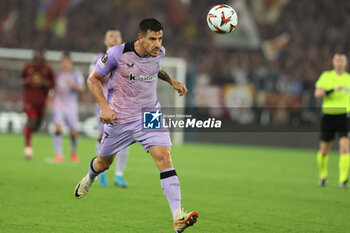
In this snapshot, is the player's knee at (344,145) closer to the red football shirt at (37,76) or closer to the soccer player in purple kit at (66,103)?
the soccer player in purple kit at (66,103)

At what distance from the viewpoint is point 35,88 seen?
13.6 m

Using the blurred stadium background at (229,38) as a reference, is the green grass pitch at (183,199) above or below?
below

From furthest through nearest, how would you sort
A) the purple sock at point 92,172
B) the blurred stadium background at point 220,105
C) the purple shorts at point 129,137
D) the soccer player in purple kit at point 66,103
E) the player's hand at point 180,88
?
the soccer player in purple kit at point 66,103
the blurred stadium background at point 220,105
the purple sock at point 92,172
the player's hand at point 180,88
the purple shorts at point 129,137

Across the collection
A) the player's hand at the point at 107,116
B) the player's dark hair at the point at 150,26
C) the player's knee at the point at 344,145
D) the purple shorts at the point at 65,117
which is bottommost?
the player's knee at the point at 344,145

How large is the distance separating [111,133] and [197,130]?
15352mm

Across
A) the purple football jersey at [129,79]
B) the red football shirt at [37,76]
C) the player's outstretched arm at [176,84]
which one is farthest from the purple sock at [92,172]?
the red football shirt at [37,76]

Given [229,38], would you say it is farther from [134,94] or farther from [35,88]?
[134,94]

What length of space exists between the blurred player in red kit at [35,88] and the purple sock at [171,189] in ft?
26.1

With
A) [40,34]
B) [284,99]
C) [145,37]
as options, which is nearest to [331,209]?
[145,37]

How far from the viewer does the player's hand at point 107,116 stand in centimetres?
596

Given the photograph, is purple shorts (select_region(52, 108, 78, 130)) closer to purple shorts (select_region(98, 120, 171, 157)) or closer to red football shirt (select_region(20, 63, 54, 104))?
red football shirt (select_region(20, 63, 54, 104))

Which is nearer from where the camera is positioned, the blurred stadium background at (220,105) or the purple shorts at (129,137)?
the purple shorts at (129,137)

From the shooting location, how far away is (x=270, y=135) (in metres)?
20.8

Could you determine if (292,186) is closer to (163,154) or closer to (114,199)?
(114,199)
